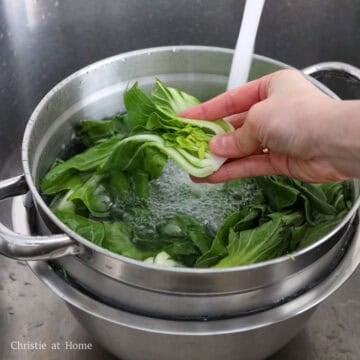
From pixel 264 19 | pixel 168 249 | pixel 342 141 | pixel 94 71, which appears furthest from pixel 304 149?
Answer: pixel 264 19

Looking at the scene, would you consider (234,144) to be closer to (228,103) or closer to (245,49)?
(228,103)

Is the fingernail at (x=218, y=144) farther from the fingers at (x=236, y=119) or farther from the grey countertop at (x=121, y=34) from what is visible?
the grey countertop at (x=121, y=34)

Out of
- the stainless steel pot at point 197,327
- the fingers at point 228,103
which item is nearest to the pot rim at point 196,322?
the stainless steel pot at point 197,327

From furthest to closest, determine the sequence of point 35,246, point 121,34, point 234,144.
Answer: point 121,34 → point 234,144 → point 35,246

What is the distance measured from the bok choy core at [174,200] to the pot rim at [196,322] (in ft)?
0.19

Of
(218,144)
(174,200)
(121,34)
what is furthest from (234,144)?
(121,34)

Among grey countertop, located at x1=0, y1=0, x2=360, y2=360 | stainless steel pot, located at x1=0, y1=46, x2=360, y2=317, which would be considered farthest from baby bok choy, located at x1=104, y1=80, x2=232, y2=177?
grey countertop, located at x1=0, y1=0, x2=360, y2=360

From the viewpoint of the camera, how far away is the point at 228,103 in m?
0.76

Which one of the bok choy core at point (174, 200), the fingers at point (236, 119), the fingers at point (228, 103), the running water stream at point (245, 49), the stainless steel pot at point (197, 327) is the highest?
the running water stream at point (245, 49)

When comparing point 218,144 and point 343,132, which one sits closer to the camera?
point 343,132

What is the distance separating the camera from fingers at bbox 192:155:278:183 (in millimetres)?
731

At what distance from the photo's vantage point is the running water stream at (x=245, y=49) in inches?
32.6

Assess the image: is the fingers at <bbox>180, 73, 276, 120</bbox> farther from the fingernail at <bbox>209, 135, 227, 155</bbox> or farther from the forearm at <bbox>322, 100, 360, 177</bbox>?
the forearm at <bbox>322, 100, 360, 177</bbox>

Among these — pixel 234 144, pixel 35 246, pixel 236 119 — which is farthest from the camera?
pixel 236 119
